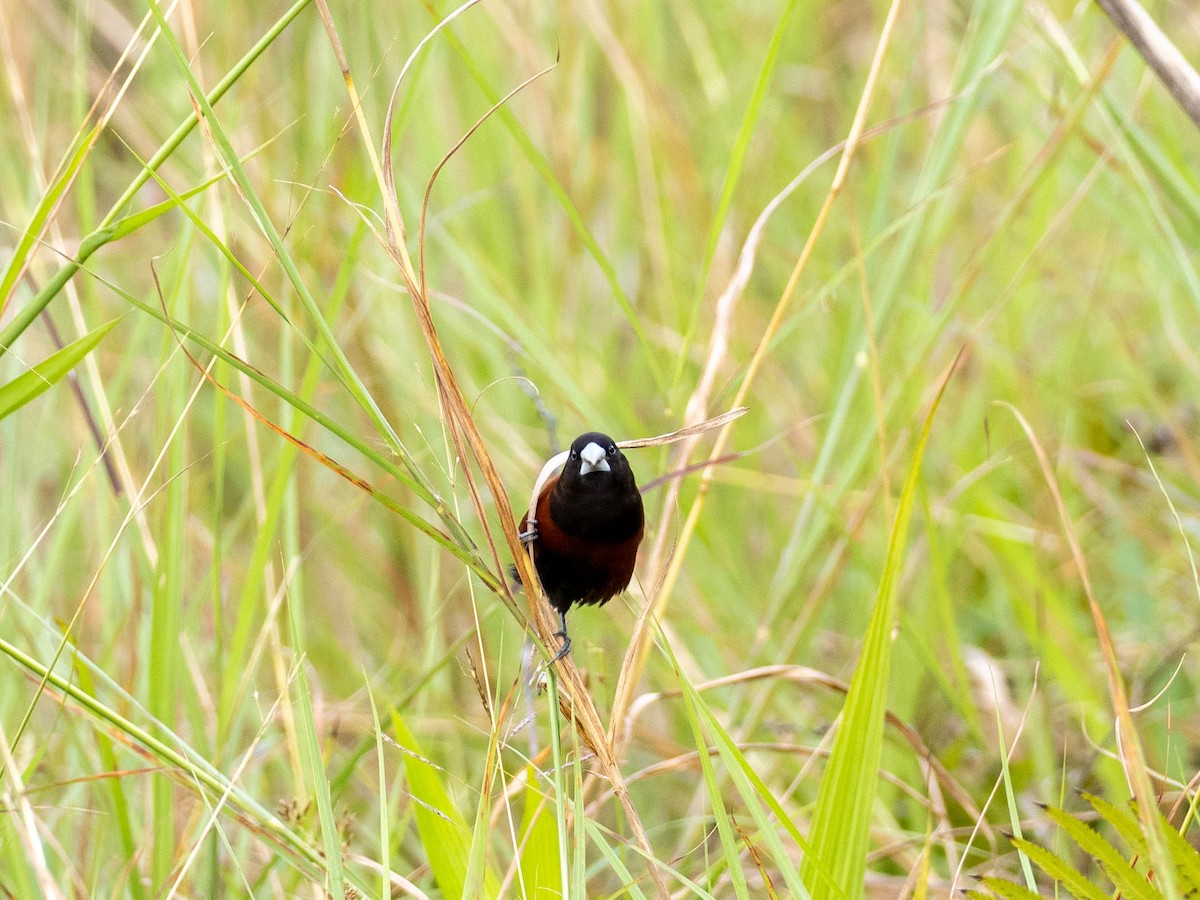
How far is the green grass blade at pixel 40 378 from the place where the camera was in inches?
55.6

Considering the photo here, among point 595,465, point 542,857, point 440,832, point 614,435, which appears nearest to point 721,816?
point 542,857

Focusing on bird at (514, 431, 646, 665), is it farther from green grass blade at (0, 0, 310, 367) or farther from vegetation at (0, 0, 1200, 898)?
green grass blade at (0, 0, 310, 367)

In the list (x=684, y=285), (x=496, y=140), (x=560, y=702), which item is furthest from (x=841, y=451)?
(x=560, y=702)

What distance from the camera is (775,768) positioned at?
2373mm

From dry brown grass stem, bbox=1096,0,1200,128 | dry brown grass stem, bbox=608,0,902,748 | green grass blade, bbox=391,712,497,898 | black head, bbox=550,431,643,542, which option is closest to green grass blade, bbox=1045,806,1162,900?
dry brown grass stem, bbox=608,0,902,748

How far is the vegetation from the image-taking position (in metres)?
1.55

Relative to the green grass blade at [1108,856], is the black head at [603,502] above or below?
above

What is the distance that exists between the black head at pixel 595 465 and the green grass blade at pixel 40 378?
792 millimetres

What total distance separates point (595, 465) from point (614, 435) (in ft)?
2.90

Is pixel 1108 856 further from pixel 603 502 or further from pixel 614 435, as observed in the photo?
pixel 614 435

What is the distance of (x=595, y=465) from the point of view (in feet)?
6.45

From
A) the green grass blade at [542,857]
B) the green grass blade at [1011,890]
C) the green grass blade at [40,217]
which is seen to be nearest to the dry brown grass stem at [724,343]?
the green grass blade at [542,857]

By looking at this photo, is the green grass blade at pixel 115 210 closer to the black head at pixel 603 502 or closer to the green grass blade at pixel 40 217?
the green grass blade at pixel 40 217

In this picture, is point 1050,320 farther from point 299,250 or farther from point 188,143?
point 188,143
